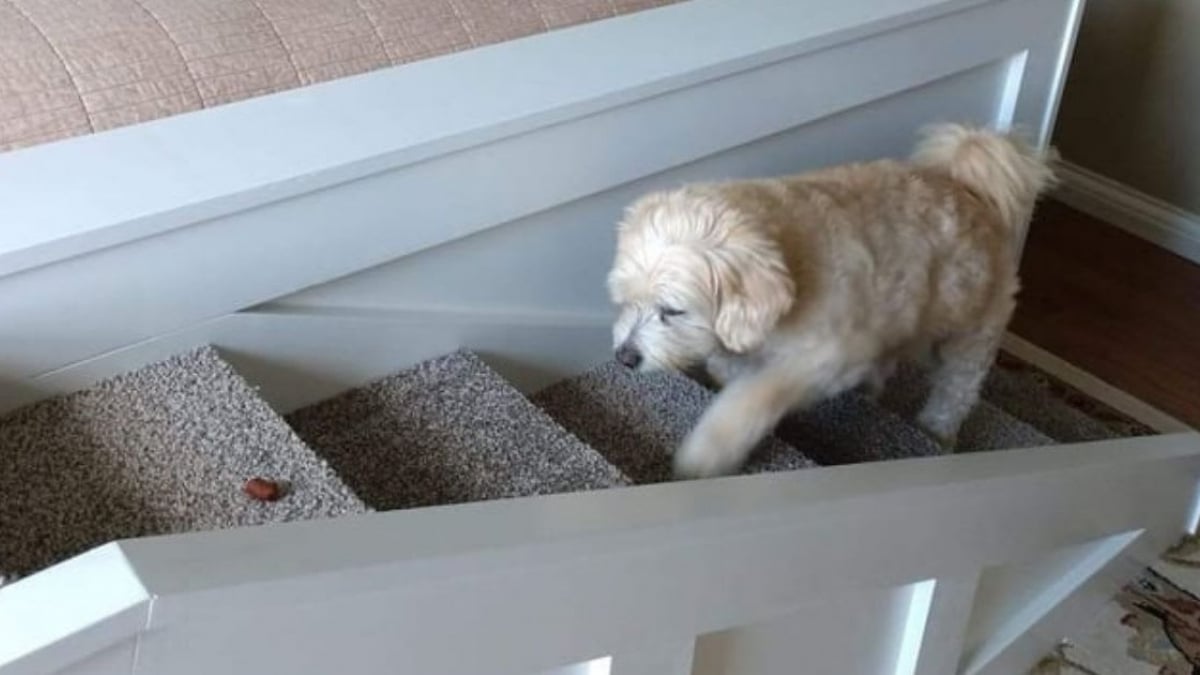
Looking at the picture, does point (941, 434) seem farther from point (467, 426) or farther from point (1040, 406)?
point (467, 426)

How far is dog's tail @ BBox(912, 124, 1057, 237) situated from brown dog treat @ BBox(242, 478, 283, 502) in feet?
3.32

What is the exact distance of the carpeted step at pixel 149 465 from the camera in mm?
1263

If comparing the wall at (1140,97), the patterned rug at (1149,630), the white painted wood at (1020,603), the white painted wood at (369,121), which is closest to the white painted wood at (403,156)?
the white painted wood at (369,121)

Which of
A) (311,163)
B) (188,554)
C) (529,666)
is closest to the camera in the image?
(188,554)

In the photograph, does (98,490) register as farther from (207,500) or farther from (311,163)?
(311,163)

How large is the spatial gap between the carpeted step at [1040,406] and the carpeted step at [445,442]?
1151mm

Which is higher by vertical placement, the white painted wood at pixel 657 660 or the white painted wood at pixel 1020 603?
the white painted wood at pixel 657 660

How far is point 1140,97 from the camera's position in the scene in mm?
2979

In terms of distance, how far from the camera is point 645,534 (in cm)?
117

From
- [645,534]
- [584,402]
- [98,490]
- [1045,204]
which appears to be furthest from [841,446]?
[1045,204]

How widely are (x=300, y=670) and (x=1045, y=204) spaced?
8.17ft

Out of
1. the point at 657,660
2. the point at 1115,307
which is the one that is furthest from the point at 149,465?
the point at 1115,307

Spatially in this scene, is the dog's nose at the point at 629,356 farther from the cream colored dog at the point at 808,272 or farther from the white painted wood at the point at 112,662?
the white painted wood at the point at 112,662

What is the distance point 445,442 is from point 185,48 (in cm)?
49
